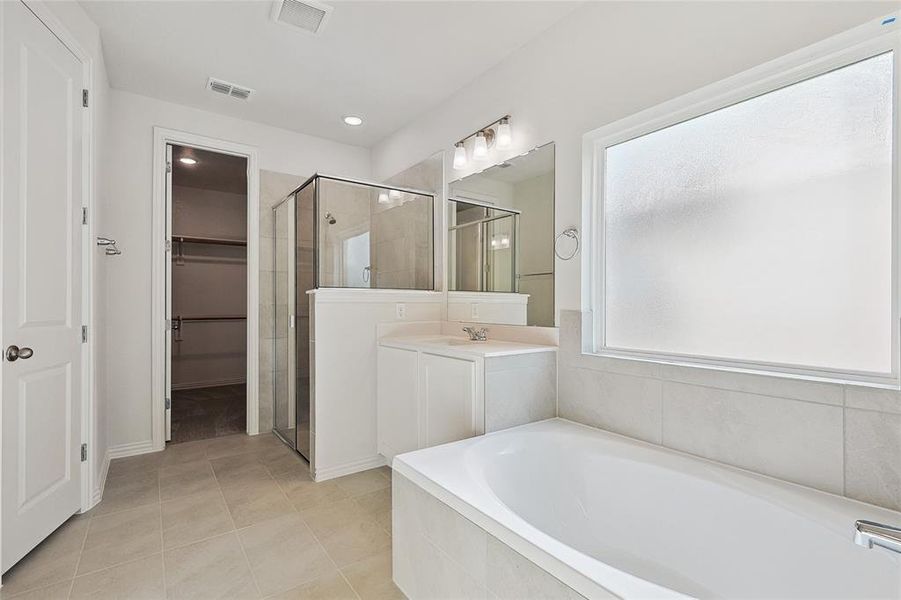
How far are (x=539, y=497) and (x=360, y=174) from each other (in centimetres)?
340

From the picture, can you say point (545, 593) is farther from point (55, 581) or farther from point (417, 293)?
point (417, 293)

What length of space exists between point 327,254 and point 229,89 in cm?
138

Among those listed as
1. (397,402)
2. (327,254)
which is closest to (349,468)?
(397,402)

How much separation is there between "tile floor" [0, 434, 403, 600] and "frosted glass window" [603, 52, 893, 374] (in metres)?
1.58

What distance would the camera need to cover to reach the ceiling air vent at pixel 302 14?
2.10m

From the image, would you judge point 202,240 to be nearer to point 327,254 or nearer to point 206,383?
point 206,383

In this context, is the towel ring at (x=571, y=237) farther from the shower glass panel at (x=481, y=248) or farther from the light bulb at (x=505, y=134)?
the light bulb at (x=505, y=134)

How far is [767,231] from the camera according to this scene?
Answer: 154cm

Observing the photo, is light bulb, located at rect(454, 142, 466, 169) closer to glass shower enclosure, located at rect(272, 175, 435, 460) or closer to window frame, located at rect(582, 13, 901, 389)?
glass shower enclosure, located at rect(272, 175, 435, 460)

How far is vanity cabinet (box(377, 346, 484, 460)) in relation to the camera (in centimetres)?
201

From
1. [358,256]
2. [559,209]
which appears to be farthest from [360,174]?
[559,209]

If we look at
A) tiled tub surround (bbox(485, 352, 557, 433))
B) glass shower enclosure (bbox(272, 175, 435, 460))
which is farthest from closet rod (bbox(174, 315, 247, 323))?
tiled tub surround (bbox(485, 352, 557, 433))

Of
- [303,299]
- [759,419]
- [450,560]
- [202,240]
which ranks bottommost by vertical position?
[450,560]

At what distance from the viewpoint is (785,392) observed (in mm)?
1417
